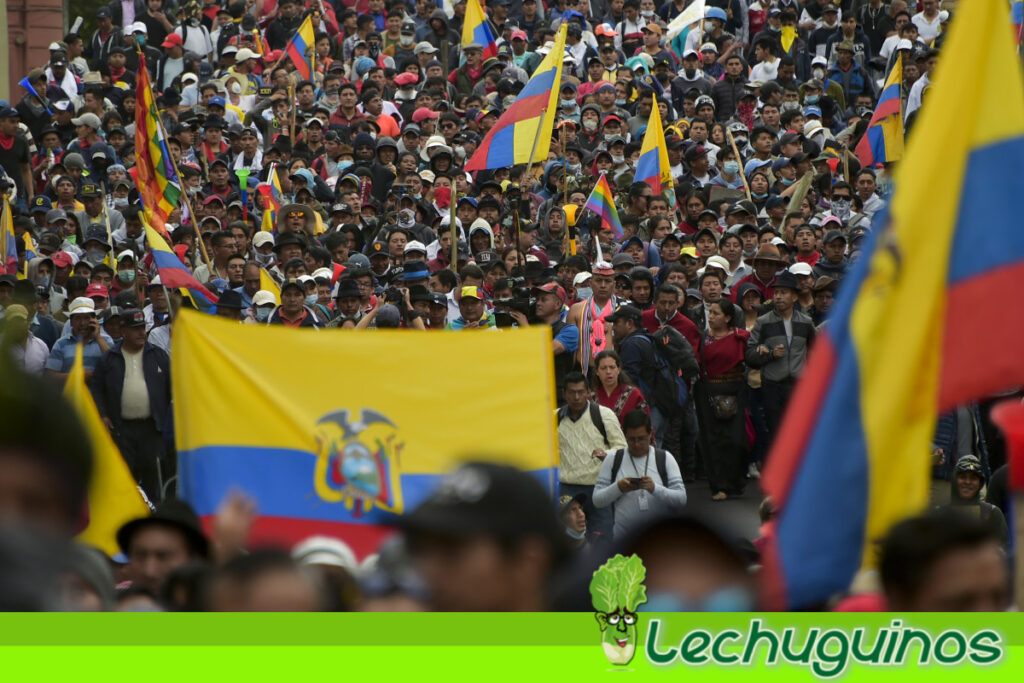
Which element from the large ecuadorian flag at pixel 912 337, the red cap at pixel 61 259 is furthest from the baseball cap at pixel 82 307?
the large ecuadorian flag at pixel 912 337

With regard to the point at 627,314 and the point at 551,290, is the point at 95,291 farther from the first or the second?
the point at 627,314

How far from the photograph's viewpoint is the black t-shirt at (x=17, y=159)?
19.7 metres

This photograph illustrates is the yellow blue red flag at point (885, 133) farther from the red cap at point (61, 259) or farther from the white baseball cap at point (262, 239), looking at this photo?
the red cap at point (61, 259)

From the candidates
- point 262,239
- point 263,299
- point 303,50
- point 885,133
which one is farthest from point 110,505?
point 303,50

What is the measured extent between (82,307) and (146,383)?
112 centimetres

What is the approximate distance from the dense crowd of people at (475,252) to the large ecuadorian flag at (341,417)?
21cm

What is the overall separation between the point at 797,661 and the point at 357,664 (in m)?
0.92

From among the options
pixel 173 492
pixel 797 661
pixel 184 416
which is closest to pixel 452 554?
pixel 797 661

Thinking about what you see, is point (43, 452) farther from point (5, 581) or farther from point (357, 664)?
point (357, 664)

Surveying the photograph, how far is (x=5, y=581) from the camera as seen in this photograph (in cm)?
365

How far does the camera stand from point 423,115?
21109 millimetres

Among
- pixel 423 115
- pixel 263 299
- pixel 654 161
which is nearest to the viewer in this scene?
pixel 263 299

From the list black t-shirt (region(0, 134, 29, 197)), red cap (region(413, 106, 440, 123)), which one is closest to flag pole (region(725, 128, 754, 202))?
red cap (region(413, 106, 440, 123))

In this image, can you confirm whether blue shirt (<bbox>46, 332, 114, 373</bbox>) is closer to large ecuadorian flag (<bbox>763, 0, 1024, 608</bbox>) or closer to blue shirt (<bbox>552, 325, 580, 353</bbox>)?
blue shirt (<bbox>552, 325, 580, 353</bbox>)
